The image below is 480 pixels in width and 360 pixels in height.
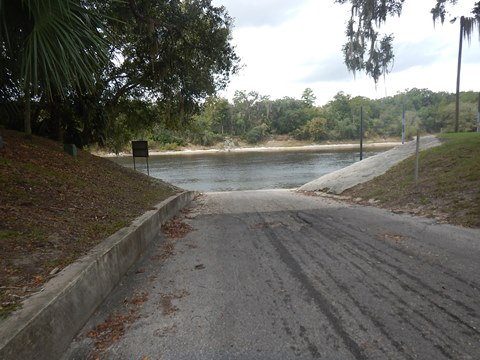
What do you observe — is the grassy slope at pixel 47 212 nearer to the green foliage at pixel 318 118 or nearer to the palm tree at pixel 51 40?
the palm tree at pixel 51 40

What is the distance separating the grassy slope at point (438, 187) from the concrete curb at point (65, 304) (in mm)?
5477

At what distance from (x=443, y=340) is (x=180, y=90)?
1215 centimetres

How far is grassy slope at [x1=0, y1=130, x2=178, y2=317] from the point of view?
123 inches

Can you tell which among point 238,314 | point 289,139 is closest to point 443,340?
point 238,314

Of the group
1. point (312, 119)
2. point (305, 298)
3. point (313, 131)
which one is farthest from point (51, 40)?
point (312, 119)

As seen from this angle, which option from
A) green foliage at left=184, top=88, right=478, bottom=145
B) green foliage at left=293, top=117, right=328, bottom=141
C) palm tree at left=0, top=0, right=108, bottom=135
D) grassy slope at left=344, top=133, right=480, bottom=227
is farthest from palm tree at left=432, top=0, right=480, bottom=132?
green foliage at left=293, top=117, right=328, bottom=141

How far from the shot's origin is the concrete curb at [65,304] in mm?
2205

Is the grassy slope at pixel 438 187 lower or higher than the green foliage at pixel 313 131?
lower

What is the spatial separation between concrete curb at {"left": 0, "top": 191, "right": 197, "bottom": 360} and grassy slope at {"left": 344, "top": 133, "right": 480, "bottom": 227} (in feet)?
18.0

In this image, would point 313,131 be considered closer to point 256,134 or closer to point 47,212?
point 256,134

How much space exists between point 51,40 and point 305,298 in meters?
4.09

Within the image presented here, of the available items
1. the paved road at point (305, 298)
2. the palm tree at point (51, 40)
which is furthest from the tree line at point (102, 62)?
the paved road at point (305, 298)

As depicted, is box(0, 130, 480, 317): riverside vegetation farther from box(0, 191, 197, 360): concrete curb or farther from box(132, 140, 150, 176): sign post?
box(132, 140, 150, 176): sign post

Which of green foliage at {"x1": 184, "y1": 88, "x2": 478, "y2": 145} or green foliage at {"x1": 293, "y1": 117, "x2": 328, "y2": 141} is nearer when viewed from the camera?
green foliage at {"x1": 184, "y1": 88, "x2": 478, "y2": 145}
